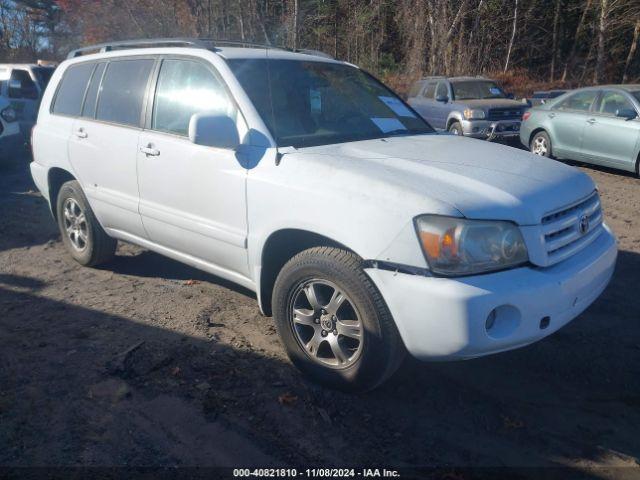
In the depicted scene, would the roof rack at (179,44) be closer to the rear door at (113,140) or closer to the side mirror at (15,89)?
the rear door at (113,140)

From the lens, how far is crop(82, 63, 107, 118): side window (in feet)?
17.1

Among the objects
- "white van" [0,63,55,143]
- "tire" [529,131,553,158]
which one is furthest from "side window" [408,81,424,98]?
"white van" [0,63,55,143]

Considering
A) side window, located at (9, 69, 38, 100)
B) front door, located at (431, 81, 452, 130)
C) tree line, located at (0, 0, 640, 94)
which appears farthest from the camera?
tree line, located at (0, 0, 640, 94)

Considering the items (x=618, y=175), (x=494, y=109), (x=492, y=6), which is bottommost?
(x=618, y=175)

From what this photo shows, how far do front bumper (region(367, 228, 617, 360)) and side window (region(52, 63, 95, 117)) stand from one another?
357cm

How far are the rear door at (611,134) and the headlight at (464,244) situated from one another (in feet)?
24.5

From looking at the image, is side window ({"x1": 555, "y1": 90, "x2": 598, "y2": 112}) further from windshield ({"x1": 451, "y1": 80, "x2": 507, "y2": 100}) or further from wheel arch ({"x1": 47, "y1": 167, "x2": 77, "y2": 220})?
wheel arch ({"x1": 47, "y1": 167, "x2": 77, "y2": 220})

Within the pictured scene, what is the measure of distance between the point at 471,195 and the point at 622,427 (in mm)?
1439

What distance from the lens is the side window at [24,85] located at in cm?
1373

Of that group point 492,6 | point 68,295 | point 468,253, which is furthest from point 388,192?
point 492,6

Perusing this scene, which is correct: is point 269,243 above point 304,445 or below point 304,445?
above

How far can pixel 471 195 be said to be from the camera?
3129 millimetres

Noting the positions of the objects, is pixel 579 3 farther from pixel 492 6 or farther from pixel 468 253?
pixel 468 253

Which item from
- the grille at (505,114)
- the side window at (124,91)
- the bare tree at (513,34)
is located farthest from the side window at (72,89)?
the bare tree at (513,34)
